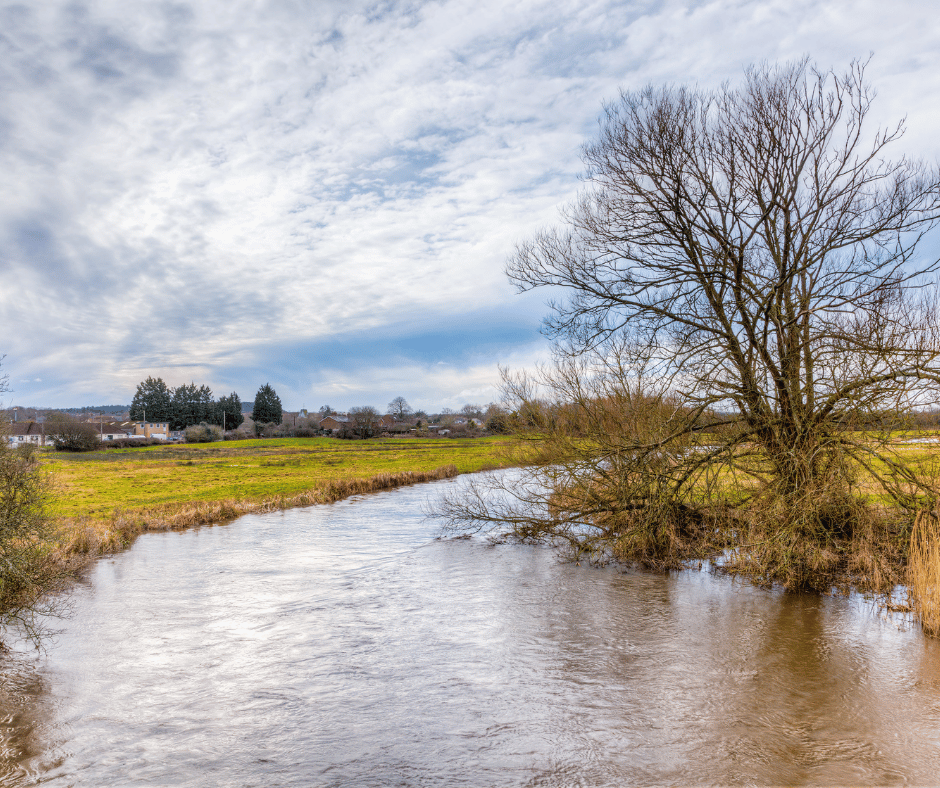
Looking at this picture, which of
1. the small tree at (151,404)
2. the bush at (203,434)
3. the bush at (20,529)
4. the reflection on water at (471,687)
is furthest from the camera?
the small tree at (151,404)

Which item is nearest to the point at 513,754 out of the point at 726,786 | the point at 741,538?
the point at 726,786

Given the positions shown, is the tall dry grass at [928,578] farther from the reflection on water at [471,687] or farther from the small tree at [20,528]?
the small tree at [20,528]

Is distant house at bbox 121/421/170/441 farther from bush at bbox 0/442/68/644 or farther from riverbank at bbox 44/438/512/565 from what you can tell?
bush at bbox 0/442/68/644

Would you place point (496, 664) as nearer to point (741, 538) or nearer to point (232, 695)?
point (232, 695)

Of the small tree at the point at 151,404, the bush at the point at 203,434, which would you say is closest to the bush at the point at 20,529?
the bush at the point at 203,434

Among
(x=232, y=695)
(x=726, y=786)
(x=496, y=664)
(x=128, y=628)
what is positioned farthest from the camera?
(x=128, y=628)

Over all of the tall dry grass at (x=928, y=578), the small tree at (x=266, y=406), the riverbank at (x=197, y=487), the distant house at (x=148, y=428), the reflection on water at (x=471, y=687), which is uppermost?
the small tree at (x=266, y=406)

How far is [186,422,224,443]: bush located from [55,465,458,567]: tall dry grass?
5814cm

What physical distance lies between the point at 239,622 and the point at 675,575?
9.99 meters

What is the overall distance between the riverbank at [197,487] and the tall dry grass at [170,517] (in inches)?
1.3

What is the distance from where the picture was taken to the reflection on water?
6.48 meters

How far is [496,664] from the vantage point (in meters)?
9.36

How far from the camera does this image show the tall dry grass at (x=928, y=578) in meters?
9.51

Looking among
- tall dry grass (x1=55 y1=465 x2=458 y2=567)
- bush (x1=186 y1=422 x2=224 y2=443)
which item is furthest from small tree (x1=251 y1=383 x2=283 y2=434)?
tall dry grass (x1=55 y1=465 x2=458 y2=567)
